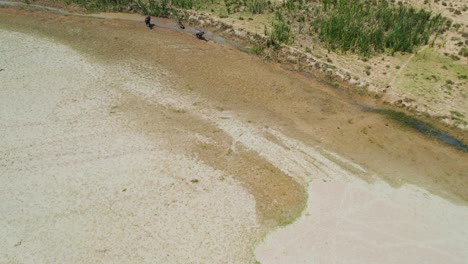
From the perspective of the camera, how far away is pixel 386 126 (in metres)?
18.1

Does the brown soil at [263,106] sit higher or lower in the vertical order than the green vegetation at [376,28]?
lower

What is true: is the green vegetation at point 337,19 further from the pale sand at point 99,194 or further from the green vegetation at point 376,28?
the pale sand at point 99,194

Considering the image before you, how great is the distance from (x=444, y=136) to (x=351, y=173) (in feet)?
17.5

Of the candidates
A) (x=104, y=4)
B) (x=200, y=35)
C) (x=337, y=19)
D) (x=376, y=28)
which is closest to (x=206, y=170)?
(x=200, y=35)

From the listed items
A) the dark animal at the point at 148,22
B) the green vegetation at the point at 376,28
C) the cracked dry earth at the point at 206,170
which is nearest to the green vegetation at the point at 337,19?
the green vegetation at the point at 376,28

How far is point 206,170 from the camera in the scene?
A: 1523cm

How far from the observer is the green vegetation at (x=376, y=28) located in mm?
22812

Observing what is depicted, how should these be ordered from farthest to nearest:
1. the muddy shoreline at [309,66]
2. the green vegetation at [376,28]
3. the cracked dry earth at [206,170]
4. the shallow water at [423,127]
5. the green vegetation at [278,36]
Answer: the green vegetation at [278,36]
the green vegetation at [376,28]
the muddy shoreline at [309,66]
the shallow water at [423,127]
the cracked dry earth at [206,170]

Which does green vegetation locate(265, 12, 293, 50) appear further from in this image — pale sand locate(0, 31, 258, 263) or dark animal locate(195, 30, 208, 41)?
pale sand locate(0, 31, 258, 263)

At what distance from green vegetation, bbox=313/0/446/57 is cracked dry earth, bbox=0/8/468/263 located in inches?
152

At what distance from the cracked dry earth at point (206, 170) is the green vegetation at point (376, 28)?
3.86 m

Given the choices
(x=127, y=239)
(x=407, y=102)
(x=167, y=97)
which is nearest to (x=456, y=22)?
(x=407, y=102)

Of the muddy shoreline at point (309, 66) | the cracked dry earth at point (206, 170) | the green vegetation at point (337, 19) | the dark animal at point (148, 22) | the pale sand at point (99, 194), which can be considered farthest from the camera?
the dark animal at point (148, 22)

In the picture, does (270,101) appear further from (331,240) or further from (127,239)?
(127,239)
